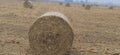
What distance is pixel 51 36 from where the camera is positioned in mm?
10203

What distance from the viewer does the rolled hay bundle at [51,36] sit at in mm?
10078

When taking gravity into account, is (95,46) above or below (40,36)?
below

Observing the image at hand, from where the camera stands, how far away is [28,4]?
37.5 m

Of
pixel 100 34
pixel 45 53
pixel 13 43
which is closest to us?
pixel 45 53

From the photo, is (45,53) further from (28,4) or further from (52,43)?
(28,4)

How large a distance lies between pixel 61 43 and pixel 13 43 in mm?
3111

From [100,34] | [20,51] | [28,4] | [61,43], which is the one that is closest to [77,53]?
[61,43]

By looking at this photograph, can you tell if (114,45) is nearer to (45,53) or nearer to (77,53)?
(77,53)

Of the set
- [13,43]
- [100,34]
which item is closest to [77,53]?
[13,43]

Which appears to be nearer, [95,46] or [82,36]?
[95,46]

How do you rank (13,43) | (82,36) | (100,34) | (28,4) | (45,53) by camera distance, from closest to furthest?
(45,53) → (13,43) → (82,36) → (100,34) → (28,4)

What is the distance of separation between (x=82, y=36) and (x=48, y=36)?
5.00 metres

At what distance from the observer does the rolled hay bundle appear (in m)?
10.1

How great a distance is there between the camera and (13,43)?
12.4 m
